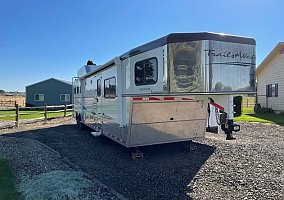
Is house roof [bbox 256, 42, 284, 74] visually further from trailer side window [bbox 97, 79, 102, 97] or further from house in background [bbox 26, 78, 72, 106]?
house in background [bbox 26, 78, 72, 106]

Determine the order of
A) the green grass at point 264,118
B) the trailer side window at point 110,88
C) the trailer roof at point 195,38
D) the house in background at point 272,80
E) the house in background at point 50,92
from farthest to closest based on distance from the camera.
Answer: the house in background at point 50,92 < the house in background at point 272,80 < the green grass at point 264,118 < the trailer side window at point 110,88 < the trailer roof at point 195,38

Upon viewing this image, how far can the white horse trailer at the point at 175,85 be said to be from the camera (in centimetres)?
575

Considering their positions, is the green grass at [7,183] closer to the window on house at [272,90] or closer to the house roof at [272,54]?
the house roof at [272,54]

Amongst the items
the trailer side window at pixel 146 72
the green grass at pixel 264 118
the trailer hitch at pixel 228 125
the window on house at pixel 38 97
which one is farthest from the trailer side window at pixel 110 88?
the window on house at pixel 38 97

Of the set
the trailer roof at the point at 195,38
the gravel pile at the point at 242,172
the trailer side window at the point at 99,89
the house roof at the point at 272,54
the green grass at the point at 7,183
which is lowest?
the green grass at the point at 7,183

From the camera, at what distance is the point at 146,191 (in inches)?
205

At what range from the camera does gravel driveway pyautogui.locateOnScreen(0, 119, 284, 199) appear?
202 inches

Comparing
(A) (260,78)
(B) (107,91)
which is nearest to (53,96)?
(A) (260,78)

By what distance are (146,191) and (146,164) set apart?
1923 mm

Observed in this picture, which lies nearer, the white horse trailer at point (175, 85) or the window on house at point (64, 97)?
the white horse trailer at point (175, 85)

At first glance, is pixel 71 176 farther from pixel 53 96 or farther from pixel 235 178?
pixel 53 96

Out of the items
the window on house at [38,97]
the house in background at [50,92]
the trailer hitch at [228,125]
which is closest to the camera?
the trailer hitch at [228,125]

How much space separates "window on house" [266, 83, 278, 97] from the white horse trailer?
49.5ft

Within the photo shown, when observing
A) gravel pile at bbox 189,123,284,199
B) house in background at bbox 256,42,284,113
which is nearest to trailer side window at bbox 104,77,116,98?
gravel pile at bbox 189,123,284,199
